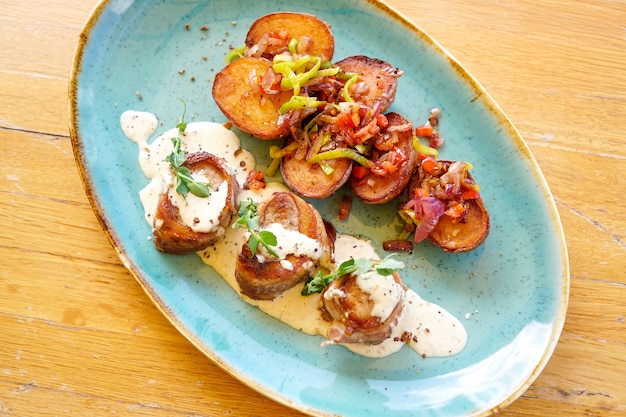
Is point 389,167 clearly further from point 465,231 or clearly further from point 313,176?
point 465,231

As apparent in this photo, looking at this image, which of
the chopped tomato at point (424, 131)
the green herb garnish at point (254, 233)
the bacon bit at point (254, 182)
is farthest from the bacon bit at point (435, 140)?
the green herb garnish at point (254, 233)

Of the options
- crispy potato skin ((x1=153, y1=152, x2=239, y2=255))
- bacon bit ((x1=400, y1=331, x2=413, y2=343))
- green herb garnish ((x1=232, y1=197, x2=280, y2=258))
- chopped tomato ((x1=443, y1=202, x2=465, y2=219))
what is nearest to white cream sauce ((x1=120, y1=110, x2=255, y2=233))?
crispy potato skin ((x1=153, y1=152, x2=239, y2=255))

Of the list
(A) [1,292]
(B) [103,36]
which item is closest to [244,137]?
(B) [103,36]

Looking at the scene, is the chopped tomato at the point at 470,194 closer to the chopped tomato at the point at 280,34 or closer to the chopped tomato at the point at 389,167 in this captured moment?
the chopped tomato at the point at 389,167

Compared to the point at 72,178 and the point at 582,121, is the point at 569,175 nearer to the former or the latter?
the point at 582,121

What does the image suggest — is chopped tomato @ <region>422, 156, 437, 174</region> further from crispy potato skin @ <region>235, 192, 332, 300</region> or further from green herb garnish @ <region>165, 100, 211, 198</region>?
green herb garnish @ <region>165, 100, 211, 198</region>

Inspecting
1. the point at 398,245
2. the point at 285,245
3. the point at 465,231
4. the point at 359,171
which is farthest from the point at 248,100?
the point at 465,231
